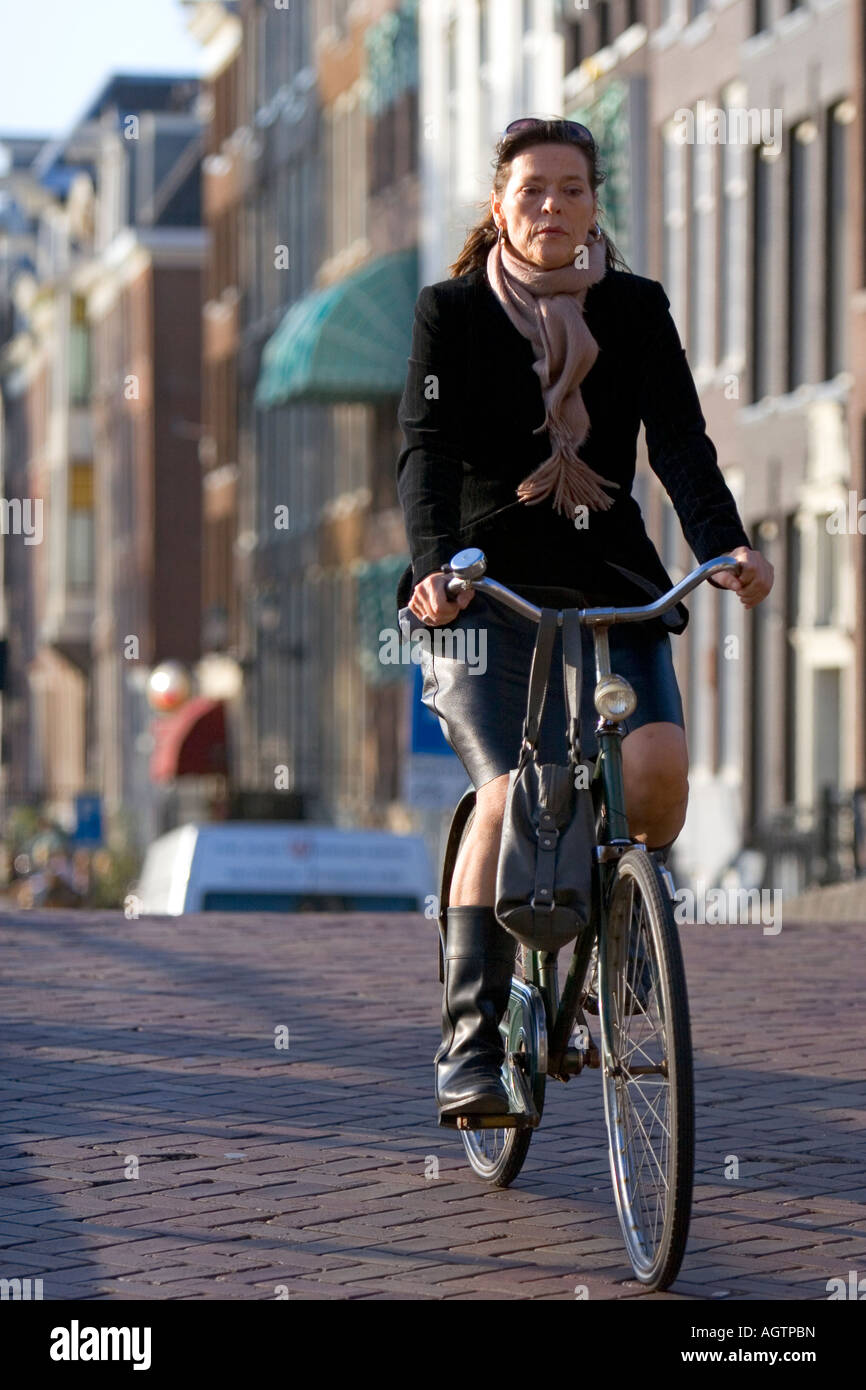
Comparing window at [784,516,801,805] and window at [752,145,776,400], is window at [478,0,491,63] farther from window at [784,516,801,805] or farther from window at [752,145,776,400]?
window at [784,516,801,805]

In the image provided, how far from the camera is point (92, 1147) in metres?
6.94

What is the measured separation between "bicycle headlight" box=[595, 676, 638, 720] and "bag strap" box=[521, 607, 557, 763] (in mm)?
120

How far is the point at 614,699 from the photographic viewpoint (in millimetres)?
5688

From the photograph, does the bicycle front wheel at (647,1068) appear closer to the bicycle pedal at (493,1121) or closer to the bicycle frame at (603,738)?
the bicycle frame at (603,738)

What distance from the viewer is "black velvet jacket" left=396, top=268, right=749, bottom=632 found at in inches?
234

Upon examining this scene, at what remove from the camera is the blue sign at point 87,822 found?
44.4 metres

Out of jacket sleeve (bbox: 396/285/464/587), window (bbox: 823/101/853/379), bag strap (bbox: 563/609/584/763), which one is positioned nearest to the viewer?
bag strap (bbox: 563/609/584/763)

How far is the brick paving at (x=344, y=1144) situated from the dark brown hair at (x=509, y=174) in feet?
6.15

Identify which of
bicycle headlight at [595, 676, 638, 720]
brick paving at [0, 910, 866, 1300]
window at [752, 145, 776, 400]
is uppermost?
window at [752, 145, 776, 400]

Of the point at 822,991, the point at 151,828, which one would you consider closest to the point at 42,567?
the point at 151,828

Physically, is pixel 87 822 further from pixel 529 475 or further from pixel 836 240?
pixel 529 475

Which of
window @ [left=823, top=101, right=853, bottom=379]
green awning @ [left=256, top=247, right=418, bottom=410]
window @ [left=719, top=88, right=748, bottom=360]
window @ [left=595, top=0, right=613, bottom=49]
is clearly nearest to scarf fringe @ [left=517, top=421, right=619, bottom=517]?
window @ [left=823, top=101, right=853, bottom=379]

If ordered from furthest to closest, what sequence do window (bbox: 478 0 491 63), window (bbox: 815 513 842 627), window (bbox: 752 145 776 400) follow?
window (bbox: 478 0 491 63), window (bbox: 752 145 776 400), window (bbox: 815 513 842 627)

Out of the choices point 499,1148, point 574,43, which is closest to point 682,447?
point 499,1148
